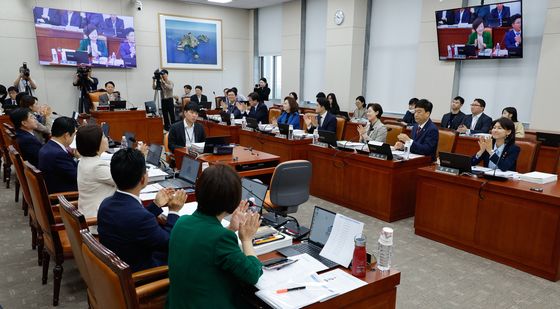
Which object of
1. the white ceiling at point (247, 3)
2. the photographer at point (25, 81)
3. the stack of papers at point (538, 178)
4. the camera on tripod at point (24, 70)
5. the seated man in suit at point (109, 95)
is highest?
the white ceiling at point (247, 3)

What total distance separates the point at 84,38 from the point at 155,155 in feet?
22.3

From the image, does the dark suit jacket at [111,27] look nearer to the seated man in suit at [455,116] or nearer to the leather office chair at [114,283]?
the seated man in suit at [455,116]

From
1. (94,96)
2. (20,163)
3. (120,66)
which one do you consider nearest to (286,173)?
(20,163)

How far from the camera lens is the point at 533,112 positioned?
235 inches

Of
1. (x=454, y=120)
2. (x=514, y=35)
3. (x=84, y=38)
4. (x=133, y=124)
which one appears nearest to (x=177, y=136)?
(x=133, y=124)

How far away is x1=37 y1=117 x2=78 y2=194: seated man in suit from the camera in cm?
306

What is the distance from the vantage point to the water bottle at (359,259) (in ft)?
5.43

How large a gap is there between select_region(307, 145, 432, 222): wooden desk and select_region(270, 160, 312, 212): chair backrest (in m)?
1.09

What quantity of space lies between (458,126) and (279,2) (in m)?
6.14

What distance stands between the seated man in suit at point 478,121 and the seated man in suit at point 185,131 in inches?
162

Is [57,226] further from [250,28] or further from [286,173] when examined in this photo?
[250,28]

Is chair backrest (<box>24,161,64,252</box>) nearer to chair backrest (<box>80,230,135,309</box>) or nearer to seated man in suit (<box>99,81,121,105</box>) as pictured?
chair backrest (<box>80,230,135,309</box>)

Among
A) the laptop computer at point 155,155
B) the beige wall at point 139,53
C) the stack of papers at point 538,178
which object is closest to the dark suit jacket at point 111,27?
the beige wall at point 139,53

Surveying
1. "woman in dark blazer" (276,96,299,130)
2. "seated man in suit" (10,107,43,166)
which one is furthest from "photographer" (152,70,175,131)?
"seated man in suit" (10,107,43,166)
